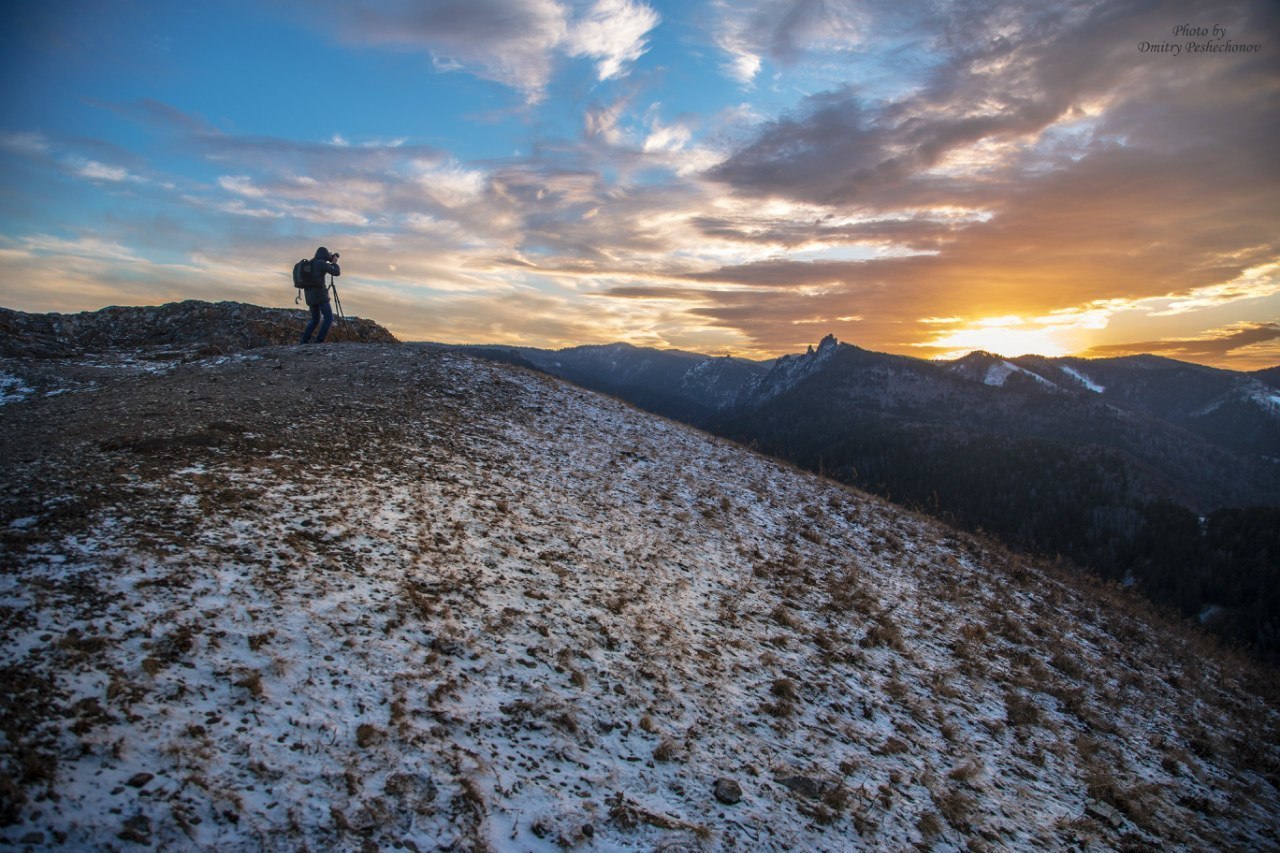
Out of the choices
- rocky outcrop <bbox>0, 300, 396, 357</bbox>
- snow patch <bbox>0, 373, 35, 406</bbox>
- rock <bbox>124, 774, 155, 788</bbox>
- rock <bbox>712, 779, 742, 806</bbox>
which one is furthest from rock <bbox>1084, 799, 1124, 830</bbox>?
rocky outcrop <bbox>0, 300, 396, 357</bbox>

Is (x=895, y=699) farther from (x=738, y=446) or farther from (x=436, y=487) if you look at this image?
(x=738, y=446)

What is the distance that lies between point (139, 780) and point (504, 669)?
357 cm

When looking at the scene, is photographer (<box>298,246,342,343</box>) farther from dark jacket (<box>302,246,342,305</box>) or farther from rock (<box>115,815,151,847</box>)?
rock (<box>115,815,151,847</box>)

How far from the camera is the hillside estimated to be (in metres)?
4.90

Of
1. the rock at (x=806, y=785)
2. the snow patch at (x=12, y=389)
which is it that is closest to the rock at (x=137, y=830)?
the rock at (x=806, y=785)

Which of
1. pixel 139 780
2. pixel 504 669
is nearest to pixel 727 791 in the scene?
pixel 504 669

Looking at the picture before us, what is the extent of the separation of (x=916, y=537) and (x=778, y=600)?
9.25 meters

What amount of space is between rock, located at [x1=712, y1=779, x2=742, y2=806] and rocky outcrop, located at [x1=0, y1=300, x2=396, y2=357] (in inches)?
1034

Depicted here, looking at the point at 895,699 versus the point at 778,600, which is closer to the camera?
the point at 895,699

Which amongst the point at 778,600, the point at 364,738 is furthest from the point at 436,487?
the point at 778,600

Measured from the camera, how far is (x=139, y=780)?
438 centimetres

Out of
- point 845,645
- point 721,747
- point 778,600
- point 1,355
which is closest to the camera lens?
point 721,747

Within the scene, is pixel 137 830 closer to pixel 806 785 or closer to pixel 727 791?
pixel 727 791

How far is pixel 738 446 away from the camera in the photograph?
981 inches
